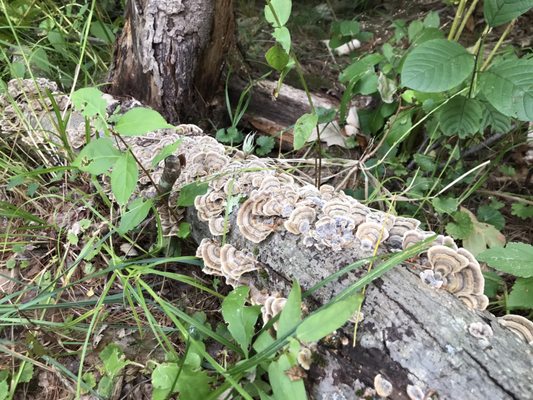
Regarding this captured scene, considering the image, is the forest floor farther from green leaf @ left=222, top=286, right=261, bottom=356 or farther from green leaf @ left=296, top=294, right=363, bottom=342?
green leaf @ left=296, top=294, right=363, bottom=342

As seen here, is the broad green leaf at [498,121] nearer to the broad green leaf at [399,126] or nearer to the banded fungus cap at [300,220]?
the broad green leaf at [399,126]

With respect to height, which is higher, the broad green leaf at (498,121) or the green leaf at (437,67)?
the green leaf at (437,67)

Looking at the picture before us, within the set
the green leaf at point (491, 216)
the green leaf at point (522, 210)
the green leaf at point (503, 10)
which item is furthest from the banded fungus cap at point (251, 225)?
the green leaf at point (522, 210)

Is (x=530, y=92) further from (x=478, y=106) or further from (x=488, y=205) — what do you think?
Answer: (x=488, y=205)

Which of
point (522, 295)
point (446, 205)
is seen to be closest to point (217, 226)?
point (446, 205)

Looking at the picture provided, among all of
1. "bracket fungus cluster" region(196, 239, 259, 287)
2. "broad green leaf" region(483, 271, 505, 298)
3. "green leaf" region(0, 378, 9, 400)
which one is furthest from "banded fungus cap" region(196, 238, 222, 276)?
"broad green leaf" region(483, 271, 505, 298)

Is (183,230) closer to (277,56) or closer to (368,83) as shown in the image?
(277,56)

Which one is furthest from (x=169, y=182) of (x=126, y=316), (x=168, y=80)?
(x=168, y=80)
